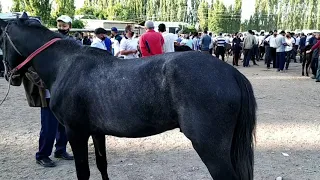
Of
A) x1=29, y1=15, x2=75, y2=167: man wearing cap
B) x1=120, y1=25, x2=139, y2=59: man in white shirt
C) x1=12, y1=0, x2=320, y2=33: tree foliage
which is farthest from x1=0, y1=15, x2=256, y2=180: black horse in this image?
x1=12, y1=0, x2=320, y2=33: tree foliage

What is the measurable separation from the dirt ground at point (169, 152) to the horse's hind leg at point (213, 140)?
1527mm

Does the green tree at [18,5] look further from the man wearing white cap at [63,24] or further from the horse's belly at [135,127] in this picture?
the horse's belly at [135,127]

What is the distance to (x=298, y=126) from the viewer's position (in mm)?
6637

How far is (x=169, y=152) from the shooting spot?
5207 millimetres

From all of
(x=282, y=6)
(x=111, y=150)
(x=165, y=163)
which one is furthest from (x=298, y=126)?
(x=282, y=6)

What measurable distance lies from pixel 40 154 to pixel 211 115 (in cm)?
304

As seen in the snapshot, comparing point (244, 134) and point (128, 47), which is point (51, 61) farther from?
point (128, 47)

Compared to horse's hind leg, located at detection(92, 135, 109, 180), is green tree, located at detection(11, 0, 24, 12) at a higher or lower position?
higher

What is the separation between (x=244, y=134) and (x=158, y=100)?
82cm

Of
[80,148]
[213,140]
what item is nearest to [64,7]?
[80,148]

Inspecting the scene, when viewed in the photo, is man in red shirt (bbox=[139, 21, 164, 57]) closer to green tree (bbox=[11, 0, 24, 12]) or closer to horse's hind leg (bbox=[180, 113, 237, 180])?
horse's hind leg (bbox=[180, 113, 237, 180])

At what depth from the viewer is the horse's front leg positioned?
131 inches

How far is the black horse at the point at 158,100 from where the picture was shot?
2.72 meters

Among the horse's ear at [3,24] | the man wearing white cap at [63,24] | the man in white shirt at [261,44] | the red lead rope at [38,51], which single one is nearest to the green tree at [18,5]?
the man in white shirt at [261,44]
